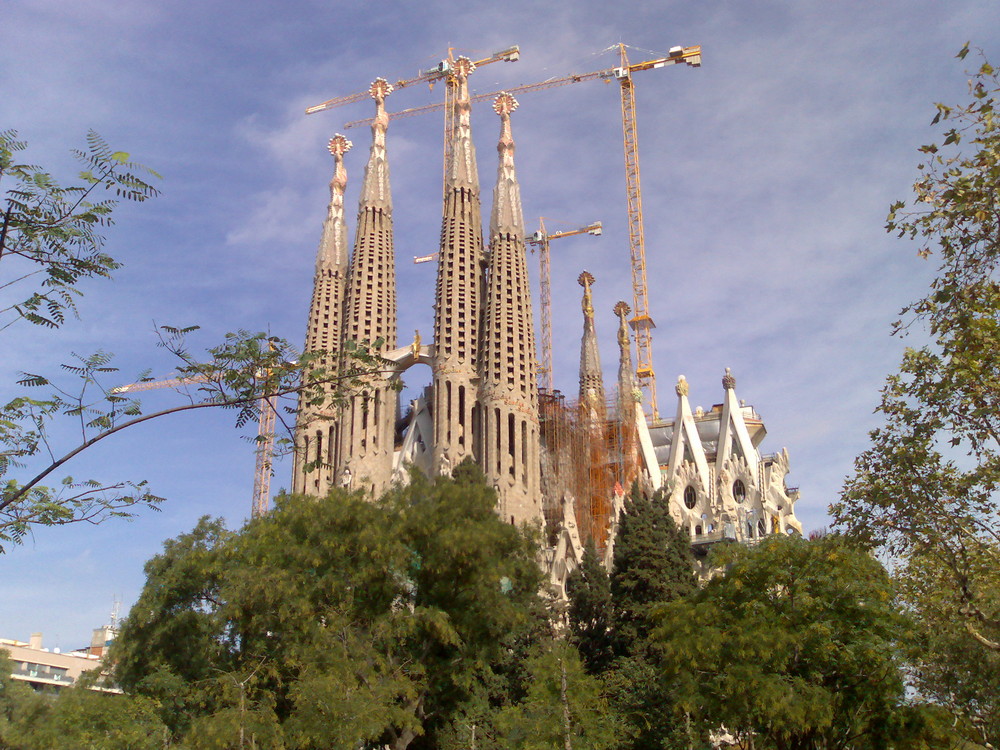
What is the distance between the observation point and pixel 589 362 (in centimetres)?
6341

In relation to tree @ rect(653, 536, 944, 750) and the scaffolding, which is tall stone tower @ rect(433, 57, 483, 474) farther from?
tree @ rect(653, 536, 944, 750)

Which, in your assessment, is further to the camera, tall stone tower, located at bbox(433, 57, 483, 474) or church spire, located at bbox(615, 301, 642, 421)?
church spire, located at bbox(615, 301, 642, 421)

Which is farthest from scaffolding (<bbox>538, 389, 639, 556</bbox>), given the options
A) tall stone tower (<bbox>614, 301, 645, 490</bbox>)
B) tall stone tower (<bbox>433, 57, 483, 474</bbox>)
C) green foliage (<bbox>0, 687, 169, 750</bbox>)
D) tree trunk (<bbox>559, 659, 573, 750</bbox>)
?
tree trunk (<bbox>559, 659, 573, 750</bbox>)

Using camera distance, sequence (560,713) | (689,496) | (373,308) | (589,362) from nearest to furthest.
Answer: (560,713) → (373,308) → (689,496) → (589,362)

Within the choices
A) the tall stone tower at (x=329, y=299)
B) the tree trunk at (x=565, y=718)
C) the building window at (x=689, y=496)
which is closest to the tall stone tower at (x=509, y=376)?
the tall stone tower at (x=329, y=299)

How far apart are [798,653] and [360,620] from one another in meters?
8.78

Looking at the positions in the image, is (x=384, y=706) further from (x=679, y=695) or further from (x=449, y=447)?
(x=449, y=447)

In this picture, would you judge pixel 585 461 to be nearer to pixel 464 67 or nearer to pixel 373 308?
pixel 373 308

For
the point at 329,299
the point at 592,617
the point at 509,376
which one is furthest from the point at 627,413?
the point at 592,617

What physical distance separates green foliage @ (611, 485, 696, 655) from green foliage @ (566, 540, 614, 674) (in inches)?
17.3

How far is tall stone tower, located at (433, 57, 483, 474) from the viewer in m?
46.5

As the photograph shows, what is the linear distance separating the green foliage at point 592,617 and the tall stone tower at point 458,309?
16902 mm

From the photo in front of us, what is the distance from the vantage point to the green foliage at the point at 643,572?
2547cm

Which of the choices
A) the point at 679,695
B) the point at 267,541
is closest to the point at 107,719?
the point at 267,541
